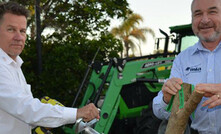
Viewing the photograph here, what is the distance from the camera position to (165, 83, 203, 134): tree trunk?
6.84 feet

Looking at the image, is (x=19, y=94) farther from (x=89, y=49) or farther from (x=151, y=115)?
(x=89, y=49)

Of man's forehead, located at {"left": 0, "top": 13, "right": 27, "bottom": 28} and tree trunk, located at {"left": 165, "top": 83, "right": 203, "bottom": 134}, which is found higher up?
man's forehead, located at {"left": 0, "top": 13, "right": 27, "bottom": 28}

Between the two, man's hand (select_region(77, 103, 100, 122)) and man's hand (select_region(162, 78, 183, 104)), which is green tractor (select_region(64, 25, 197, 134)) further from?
man's hand (select_region(162, 78, 183, 104))

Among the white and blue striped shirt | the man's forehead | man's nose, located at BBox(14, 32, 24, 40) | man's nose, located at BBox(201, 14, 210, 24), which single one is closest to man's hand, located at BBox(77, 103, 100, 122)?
the white and blue striped shirt

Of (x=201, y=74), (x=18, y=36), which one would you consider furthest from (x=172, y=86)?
(x=18, y=36)

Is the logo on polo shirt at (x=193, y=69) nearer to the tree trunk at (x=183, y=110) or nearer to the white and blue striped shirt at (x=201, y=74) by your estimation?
the white and blue striped shirt at (x=201, y=74)

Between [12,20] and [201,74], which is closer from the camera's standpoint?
[201,74]

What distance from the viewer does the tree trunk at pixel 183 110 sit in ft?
6.84

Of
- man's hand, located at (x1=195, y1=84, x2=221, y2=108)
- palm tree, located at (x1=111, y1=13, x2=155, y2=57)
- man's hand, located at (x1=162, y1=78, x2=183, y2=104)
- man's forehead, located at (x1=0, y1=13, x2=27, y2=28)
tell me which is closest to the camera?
man's hand, located at (x1=195, y1=84, x2=221, y2=108)

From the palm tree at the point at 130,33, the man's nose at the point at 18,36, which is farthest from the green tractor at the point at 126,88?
the palm tree at the point at 130,33

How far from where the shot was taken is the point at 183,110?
214 centimetres

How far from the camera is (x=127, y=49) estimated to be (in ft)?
83.3

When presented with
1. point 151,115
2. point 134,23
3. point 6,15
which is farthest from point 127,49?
point 6,15

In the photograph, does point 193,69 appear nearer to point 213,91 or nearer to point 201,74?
point 201,74
